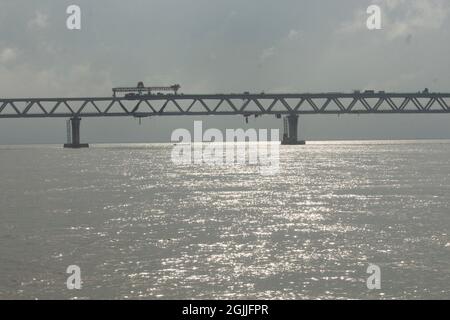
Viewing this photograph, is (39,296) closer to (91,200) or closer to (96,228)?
(96,228)

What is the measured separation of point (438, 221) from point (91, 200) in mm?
26900

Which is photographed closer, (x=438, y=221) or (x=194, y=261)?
(x=194, y=261)

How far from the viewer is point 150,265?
2334 cm

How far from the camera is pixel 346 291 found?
19641 mm

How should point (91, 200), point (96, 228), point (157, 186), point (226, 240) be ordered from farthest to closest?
1. point (157, 186)
2. point (91, 200)
3. point (96, 228)
4. point (226, 240)

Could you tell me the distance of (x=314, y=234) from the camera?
30547mm
